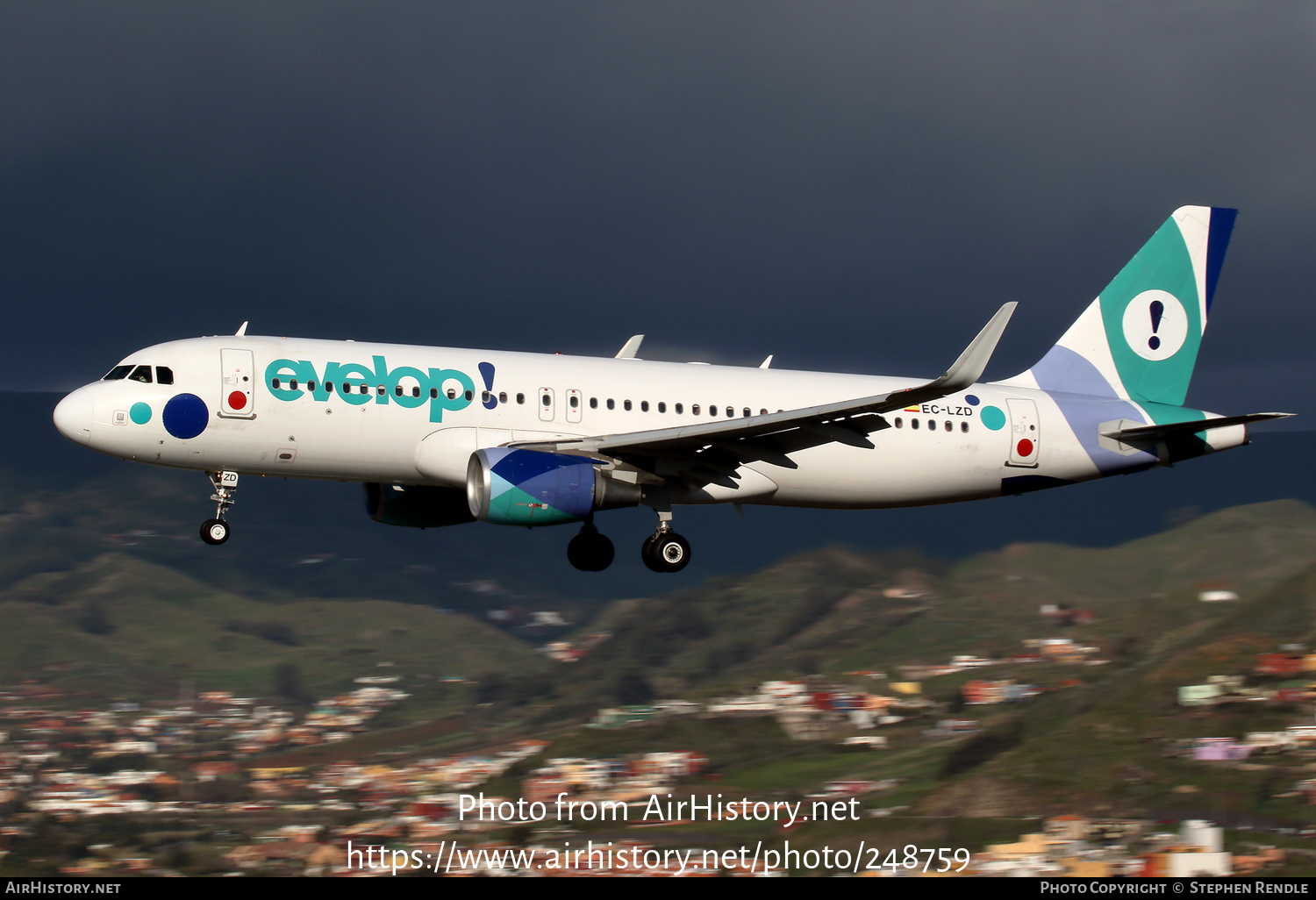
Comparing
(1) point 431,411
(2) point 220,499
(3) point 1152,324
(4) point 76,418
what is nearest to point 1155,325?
(3) point 1152,324

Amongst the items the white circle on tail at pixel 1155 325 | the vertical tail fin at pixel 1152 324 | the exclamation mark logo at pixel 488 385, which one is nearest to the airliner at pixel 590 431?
the exclamation mark logo at pixel 488 385

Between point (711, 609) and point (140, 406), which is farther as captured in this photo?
point (711, 609)

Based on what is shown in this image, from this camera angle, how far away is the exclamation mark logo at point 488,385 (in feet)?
98.3

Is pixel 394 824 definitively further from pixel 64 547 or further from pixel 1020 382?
pixel 64 547

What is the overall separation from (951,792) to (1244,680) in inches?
737

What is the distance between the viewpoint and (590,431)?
101ft

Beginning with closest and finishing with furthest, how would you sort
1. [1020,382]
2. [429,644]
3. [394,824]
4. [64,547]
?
[1020,382] → [394,824] → [429,644] → [64,547]

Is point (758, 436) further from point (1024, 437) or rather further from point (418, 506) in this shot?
point (418, 506)

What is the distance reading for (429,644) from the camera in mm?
129250

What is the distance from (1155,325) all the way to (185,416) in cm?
2529

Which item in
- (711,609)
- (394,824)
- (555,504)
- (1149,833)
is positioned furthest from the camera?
(711,609)

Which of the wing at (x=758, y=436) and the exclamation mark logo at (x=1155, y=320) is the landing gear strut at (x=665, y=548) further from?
the exclamation mark logo at (x=1155, y=320)

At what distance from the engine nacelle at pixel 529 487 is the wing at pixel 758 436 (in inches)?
23.3

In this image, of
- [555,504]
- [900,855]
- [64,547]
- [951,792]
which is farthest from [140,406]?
[64,547]
